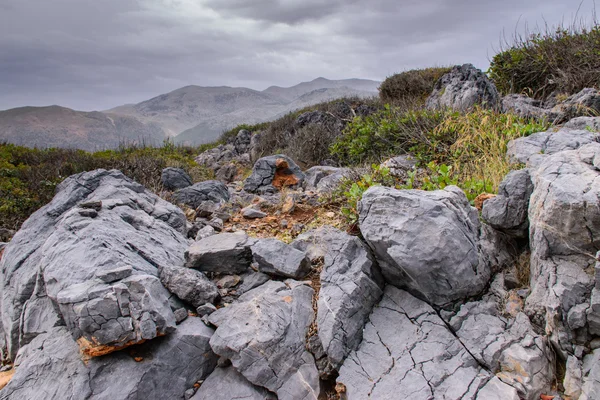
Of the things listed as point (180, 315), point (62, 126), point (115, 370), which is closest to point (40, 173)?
point (180, 315)

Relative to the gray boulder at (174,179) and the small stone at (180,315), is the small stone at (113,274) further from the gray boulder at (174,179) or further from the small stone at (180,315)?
the gray boulder at (174,179)

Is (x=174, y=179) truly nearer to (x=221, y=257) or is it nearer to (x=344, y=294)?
(x=221, y=257)

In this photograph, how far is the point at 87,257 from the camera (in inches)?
121

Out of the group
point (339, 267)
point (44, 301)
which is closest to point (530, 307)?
point (339, 267)

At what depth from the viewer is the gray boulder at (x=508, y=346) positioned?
7.68 ft

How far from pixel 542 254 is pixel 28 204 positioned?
7966mm

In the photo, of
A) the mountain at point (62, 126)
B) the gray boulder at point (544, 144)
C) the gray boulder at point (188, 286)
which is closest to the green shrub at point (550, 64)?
the gray boulder at point (544, 144)

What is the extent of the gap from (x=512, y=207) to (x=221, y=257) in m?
2.90

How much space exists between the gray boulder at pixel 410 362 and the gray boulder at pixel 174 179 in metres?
5.47

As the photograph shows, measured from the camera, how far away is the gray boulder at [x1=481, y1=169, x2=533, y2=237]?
3.12 m

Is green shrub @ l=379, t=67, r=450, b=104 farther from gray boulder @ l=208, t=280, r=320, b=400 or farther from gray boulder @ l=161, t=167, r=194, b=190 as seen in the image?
gray boulder @ l=208, t=280, r=320, b=400

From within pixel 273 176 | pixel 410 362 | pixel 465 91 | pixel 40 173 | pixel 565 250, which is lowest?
pixel 410 362

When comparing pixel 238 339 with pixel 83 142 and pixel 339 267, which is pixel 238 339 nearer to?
pixel 339 267

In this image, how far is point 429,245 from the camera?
9.20 ft
